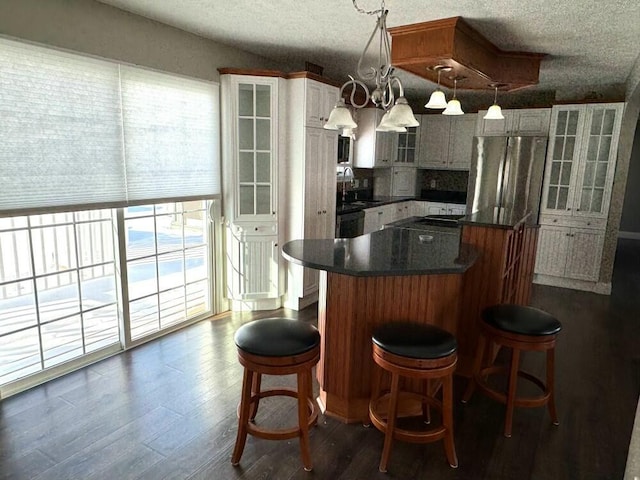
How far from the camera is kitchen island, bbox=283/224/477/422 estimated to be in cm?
233

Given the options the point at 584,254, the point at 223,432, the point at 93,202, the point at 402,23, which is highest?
the point at 402,23

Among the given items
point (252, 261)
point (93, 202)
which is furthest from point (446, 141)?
point (93, 202)

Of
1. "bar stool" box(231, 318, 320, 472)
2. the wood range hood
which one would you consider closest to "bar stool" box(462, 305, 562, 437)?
"bar stool" box(231, 318, 320, 472)

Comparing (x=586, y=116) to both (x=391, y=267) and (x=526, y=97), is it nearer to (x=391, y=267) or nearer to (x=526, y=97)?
(x=526, y=97)

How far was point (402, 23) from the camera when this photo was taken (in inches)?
116

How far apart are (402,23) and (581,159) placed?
11.4 ft

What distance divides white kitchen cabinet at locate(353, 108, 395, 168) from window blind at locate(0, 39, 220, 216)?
2.80 meters

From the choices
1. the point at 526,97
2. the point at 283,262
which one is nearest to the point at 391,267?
the point at 283,262

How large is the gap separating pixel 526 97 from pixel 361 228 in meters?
3.16

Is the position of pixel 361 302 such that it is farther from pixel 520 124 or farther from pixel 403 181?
pixel 403 181

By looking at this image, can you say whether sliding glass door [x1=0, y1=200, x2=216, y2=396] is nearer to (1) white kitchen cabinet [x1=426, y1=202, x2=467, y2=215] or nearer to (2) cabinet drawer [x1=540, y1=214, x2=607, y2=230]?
(1) white kitchen cabinet [x1=426, y1=202, x2=467, y2=215]

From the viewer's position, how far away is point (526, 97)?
6.05 meters

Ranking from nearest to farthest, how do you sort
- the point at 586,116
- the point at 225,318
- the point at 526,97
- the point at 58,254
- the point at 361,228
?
the point at 58,254 < the point at 225,318 < the point at 586,116 < the point at 361,228 < the point at 526,97

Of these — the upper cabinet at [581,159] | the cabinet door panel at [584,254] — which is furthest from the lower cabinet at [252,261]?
the cabinet door panel at [584,254]
